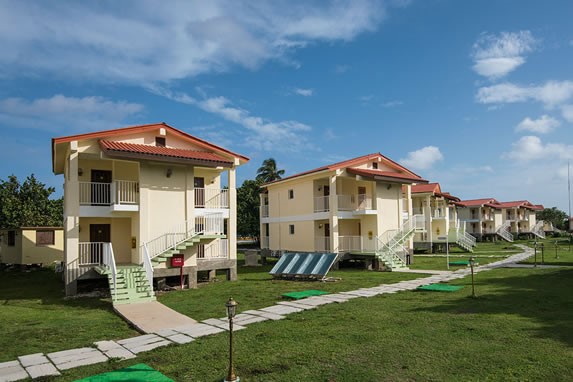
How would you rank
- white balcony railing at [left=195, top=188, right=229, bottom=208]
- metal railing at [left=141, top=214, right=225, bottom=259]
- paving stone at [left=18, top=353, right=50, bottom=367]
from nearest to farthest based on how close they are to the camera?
paving stone at [left=18, top=353, right=50, bottom=367] → metal railing at [left=141, top=214, right=225, bottom=259] → white balcony railing at [left=195, top=188, right=229, bottom=208]

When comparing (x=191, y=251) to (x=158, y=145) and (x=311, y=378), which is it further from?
(x=311, y=378)

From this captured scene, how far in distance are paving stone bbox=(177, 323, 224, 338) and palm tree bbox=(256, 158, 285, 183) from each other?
1858 inches

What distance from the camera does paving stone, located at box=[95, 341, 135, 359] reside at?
7.86m

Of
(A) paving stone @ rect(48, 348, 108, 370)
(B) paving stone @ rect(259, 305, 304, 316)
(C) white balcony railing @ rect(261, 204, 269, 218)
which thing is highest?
(C) white balcony railing @ rect(261, 204, 269, 218)

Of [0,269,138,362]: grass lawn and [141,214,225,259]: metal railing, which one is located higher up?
[141,214,225,259]: metal railing

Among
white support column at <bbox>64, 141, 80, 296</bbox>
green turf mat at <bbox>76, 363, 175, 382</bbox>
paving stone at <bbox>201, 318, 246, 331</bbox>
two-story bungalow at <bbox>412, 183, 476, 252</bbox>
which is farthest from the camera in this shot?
two-story bungalow at <bbox>412, 183, 476, 252</bbox>

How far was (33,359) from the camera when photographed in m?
7.81

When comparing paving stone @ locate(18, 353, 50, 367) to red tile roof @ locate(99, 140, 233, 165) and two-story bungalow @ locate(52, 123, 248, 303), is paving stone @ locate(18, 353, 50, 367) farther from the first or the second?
red tile roof @ locate(99, 140, 233, 165)

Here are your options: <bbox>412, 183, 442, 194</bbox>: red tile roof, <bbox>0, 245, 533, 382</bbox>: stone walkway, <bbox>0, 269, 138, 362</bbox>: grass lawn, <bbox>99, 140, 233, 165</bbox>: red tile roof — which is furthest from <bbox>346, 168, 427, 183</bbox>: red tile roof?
<bbox>0, 269, 138, 362</bbox>: grass lawn

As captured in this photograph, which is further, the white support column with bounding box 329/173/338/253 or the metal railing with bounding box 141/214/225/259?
the white support column with bounding box 329/173/338/253

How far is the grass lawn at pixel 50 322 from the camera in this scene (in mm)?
8844

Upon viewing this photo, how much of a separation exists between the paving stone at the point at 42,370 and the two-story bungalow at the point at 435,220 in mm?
31964

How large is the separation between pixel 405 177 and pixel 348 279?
9957 millimetres

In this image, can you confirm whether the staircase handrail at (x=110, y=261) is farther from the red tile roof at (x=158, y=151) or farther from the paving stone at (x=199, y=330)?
the paving stone at (x=199, y=330)
